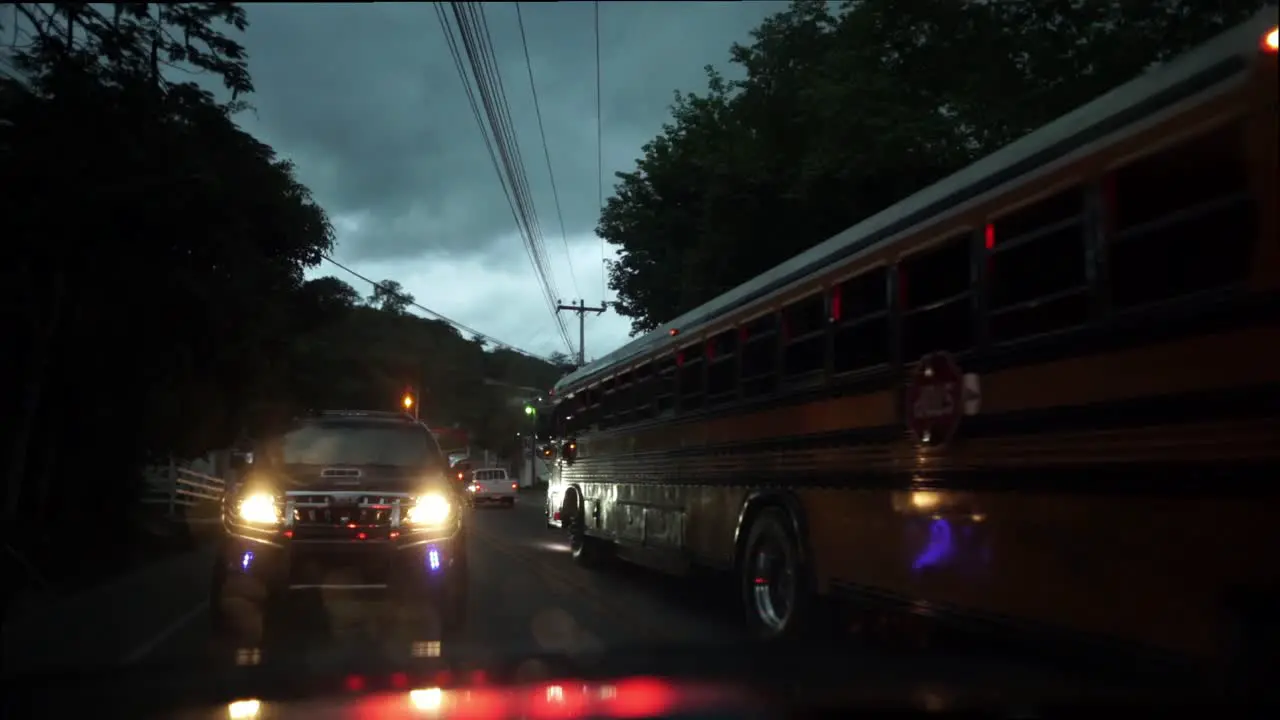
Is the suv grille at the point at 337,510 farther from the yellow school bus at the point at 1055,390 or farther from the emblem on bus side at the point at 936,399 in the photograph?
the emblem on bus side at the point at 936,399

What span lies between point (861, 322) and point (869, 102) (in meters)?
9.68

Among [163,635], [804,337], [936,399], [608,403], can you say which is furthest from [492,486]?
[936,399]

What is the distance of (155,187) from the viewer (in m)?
11.6

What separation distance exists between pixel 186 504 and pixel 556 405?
50.7 ft

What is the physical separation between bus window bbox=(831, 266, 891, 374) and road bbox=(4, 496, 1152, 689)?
193 centimetres

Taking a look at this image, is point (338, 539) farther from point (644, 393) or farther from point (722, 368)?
point (644, 393)

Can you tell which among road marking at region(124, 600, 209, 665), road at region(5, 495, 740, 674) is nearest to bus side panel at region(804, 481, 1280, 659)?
road at region(5, 495, 740, 674)

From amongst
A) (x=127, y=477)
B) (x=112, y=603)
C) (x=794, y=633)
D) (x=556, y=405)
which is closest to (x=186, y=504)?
(x=127, y=477)

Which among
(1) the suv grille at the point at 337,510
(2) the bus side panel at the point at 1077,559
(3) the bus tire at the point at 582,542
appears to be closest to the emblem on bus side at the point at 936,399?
(2) the bus side panel at the point at 1077,559

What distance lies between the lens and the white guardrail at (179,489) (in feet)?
86.8

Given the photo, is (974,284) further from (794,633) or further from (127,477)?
(127,477)

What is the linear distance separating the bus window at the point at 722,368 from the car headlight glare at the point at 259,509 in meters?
3.84

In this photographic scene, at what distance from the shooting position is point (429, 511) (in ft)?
29.7

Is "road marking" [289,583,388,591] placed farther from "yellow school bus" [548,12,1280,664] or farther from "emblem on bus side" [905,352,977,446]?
"emblem on bus side" [905,352,977,446]
